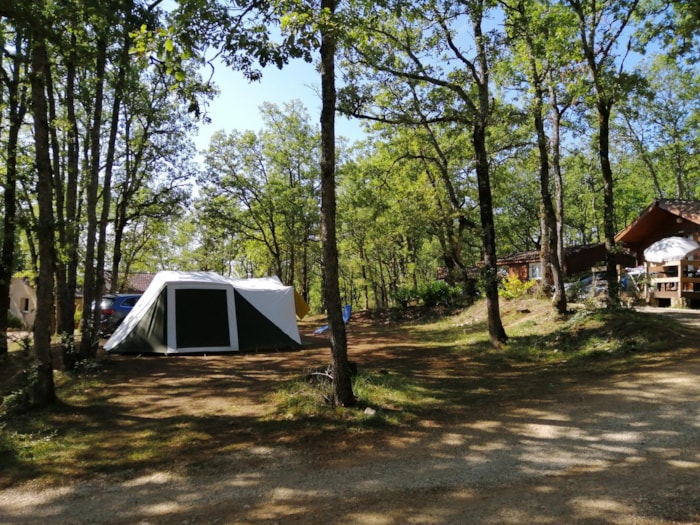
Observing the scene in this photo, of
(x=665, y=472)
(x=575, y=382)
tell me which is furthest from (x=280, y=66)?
(x=575, y=382)

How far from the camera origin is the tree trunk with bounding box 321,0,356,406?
20.3ft

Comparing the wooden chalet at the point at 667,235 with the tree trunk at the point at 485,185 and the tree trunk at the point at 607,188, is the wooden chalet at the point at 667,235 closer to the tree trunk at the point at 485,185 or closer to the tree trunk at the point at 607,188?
the tree trunk at the point at 607,188

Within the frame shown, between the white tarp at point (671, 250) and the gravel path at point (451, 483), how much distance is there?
10.6 metres

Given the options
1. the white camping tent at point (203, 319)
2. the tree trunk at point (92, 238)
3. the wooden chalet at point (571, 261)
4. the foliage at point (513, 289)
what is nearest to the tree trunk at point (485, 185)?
the white camping tent at point (203, 319)

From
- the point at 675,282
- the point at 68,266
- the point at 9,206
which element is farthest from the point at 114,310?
the point at 675,282

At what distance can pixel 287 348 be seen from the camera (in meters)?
13.2

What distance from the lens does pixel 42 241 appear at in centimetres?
660

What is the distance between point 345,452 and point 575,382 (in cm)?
430

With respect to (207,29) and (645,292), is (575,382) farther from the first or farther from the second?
(645,292)

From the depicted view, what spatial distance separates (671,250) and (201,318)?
13.6m

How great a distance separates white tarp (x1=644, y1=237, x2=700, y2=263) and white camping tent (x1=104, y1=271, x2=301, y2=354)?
1113 cm

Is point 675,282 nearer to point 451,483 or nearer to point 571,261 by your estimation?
point 451,483

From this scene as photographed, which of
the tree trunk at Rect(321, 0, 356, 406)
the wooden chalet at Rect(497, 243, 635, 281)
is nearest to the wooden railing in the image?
the tree trunk at Rect(321, 0, 356, 406)

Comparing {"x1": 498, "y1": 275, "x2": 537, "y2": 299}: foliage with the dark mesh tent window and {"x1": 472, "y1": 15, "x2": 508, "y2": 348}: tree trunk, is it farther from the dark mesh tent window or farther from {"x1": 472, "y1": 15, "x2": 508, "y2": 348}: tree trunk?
the dark mesh tent window
